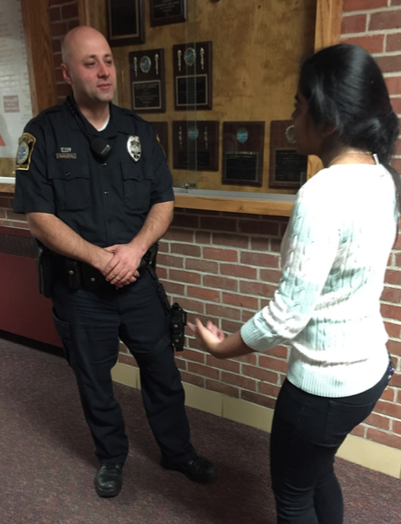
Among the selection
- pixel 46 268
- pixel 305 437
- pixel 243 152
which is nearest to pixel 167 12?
pixel 243 152

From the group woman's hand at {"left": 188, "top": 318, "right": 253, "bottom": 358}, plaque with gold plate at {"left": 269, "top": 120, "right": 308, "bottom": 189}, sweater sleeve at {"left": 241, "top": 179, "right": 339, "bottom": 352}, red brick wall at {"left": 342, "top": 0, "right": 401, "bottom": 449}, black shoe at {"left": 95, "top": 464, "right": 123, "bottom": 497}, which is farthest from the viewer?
plaque with gold plate at {"left": 269, "top": 120, "right": 308, "bottom": 189}

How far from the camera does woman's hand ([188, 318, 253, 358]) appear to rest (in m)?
1.01

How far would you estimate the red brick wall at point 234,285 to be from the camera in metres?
1.85

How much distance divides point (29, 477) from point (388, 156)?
1.94 meters

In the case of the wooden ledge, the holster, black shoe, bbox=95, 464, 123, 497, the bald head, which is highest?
the bald head

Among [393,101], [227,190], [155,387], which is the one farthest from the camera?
[227,190]

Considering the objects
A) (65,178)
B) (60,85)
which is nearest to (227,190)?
(65,178)

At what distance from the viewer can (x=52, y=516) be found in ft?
5.66

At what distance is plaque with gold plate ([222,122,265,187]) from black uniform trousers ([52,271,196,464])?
694 millimetres

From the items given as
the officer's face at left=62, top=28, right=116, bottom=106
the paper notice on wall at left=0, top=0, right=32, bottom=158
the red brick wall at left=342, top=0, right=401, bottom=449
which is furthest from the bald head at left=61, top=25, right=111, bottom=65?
the paper notice on wall at left=0, top=0, right=32, bottom=158

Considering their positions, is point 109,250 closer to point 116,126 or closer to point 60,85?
point 116,126

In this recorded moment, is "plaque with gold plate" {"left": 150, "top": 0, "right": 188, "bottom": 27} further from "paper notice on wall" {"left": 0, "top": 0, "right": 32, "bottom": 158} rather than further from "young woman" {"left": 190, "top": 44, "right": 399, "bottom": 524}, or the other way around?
"young woman" {"left": 190, "top": 44, "right": 399, "bottom": 524}

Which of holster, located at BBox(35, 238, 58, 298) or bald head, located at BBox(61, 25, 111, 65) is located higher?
bald head, located at BBox(61, 25, 111, 65)

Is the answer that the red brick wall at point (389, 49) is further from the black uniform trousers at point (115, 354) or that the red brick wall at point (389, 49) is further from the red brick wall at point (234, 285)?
the black uniform trousers at point (115, 354)
